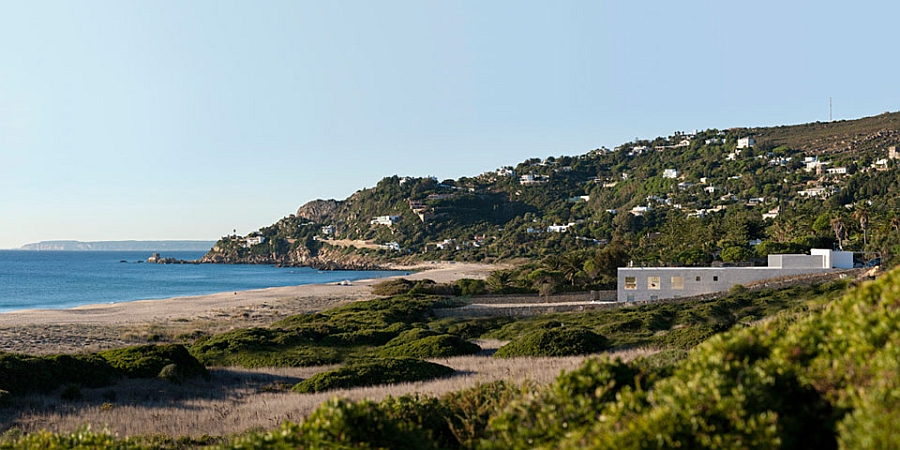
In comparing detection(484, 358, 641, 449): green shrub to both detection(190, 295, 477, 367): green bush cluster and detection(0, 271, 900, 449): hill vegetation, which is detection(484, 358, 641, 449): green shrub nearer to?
detection(0, 271, 900, 449): hill vegetation

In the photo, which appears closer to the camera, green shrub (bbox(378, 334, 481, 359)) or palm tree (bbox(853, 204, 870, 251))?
green shrub (bbox(378, 334, 481, 359))

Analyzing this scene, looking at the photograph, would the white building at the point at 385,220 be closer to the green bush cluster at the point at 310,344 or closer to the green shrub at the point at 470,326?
the green bush cluster at the point at 310,344

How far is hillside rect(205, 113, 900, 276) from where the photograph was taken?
225 ft

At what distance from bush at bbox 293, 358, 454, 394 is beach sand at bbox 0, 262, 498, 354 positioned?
53.5 feet

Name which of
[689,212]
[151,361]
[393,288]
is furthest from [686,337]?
[689,212]

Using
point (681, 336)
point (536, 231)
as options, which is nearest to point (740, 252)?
point (681, 336)

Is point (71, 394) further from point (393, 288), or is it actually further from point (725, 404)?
point (393, 288)

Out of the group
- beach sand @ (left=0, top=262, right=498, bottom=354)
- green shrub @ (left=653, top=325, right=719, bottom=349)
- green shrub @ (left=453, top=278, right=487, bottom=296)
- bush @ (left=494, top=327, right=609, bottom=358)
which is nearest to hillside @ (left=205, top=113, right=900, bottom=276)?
green shrub @ (left=453, top=278, right=487, bottom=296)

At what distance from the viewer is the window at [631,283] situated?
1762 inches

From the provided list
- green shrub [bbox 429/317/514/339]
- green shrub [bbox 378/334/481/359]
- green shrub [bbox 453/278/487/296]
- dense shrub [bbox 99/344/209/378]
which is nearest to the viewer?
dense shrub [bbox 99/344/209/378]

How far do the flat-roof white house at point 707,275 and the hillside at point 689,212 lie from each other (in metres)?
10.2

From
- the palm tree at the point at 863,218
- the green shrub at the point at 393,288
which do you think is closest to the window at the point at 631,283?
the green shrub at the point at 393,288

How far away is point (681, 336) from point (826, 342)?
15.7 m

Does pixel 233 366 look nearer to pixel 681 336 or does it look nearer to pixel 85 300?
pixel 681 336
